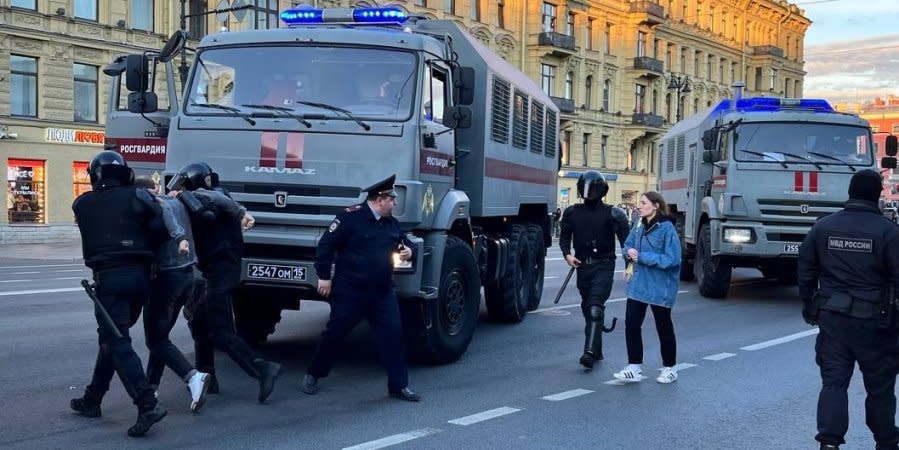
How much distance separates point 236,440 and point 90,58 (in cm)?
2896

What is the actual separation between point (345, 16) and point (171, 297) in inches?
151

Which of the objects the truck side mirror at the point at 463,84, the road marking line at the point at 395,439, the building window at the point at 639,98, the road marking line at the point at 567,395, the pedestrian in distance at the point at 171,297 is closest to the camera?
the road marking line at the point at 395,439

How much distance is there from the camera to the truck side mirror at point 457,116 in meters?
8.80

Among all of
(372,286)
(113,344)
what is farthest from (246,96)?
(113,344)

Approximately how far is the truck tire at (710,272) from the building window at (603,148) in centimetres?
4144

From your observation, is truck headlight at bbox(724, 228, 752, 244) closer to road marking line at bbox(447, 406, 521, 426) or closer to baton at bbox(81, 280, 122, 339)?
road marking line at bbox(447, 406, 521, 426)

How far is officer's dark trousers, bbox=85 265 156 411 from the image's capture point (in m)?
6.20

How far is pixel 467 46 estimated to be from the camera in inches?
408

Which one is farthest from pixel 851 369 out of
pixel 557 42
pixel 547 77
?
pixel 547 77

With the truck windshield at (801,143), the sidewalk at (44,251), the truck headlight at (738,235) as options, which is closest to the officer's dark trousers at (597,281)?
the truck headlight at (738,235)

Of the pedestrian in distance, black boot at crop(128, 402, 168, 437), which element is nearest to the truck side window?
the pedestrian in distance

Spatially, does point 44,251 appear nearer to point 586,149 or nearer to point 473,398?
point 473,398

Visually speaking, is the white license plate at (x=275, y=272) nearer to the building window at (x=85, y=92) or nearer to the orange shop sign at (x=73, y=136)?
the orange shop sign at (x=73, y=136)

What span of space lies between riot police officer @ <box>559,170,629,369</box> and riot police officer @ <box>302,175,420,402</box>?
7.48 ft
